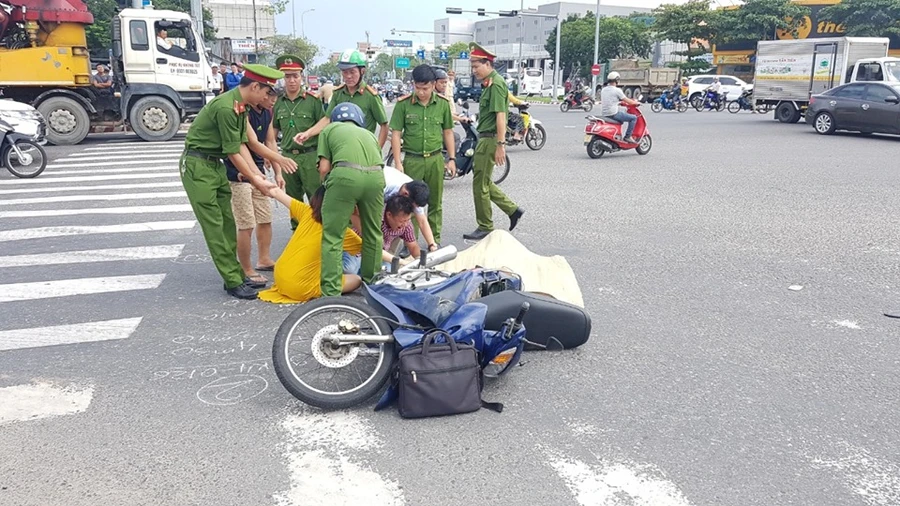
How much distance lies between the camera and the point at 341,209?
15.6ft

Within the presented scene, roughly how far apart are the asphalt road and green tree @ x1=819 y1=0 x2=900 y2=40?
144 ft

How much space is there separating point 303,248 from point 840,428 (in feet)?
11.6

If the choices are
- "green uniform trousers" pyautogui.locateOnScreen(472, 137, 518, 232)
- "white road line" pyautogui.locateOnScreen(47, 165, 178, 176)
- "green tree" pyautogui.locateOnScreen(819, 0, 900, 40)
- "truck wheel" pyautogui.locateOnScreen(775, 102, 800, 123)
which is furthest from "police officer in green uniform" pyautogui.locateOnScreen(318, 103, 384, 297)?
"green tree" pyautogui.locateOnScreen(819, 0, 900, 40)

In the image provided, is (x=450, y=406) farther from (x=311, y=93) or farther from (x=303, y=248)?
(x=311, y=93)

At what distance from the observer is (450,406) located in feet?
12.1

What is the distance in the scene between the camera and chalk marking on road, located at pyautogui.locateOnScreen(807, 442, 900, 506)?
3.04 metres

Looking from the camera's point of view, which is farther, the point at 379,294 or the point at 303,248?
the point at 303,248

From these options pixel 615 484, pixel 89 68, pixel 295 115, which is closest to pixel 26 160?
pixel 89 68

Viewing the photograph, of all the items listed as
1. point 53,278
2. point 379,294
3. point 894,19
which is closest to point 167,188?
point 53,278

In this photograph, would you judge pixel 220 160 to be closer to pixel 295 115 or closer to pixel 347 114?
pixel 347 114

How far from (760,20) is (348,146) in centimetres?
4957

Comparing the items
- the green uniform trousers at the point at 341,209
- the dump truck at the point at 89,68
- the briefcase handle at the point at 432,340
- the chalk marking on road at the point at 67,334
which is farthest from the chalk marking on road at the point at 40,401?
the dump truck at the point at 89,68

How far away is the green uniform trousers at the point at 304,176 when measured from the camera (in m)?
6.64

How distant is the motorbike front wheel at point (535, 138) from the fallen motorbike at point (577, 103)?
17.6m
